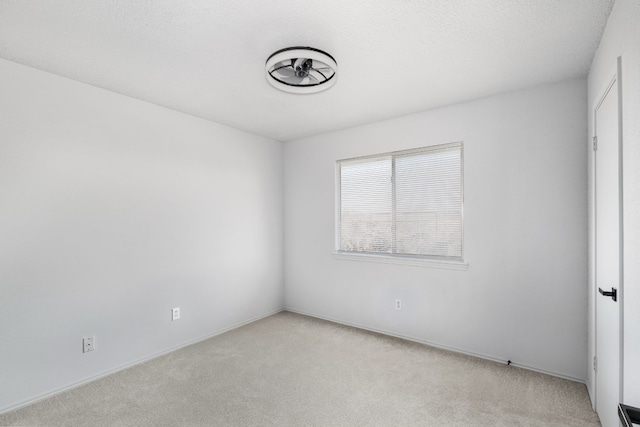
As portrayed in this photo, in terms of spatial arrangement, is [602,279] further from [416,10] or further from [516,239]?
[416,10]

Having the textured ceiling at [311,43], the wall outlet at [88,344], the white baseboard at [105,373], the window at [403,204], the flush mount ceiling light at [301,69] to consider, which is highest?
the textured ceiling at [311,43]

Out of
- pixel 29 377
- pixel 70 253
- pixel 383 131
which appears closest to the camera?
pixel 29 377

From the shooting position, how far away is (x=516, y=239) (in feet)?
9.32

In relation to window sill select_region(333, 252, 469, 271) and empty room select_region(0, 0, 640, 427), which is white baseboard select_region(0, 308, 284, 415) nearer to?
empty room select_region(0, 0, 640, 427)

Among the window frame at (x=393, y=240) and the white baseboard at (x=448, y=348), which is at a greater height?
the window frame at (x=393, y=240)

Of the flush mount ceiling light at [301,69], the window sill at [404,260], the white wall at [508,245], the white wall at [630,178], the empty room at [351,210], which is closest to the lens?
the white wall at [630,178]

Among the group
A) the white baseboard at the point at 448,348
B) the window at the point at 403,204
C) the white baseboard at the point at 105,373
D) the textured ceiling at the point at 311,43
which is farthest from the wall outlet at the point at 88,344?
the window at the point at 403,204

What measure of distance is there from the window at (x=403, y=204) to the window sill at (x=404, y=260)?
0.09 m

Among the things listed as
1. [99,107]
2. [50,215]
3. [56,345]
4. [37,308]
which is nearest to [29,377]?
[56,345]

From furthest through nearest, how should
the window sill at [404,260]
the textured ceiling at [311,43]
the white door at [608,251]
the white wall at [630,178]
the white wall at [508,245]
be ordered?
the window sill at [404,260]
the white wall at [508,245]
the textured ceiling at [311,43]
the white door at [608,251]
the white wall at [630,178]

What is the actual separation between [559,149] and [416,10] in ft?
6.11

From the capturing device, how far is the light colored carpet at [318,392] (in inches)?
83.4

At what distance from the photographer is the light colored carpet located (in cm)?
212

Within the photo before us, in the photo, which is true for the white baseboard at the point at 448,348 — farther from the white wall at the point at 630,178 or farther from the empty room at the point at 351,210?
the white wall at the point at 630,178
